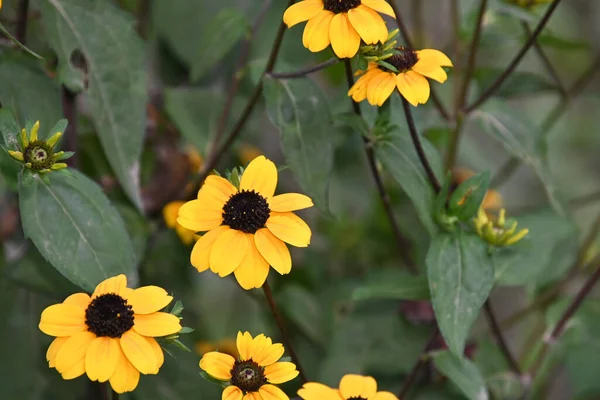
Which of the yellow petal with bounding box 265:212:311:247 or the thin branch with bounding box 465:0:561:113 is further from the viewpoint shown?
the thin branch with bounding box 465:0:561:113

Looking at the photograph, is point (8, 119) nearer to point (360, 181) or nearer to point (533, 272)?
point (533, 272)

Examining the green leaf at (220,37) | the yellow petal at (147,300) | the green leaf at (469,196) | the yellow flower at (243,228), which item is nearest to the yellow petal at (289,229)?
the yellow flower at (243,228)

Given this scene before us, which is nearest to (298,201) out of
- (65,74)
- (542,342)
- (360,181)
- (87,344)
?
(87,344)

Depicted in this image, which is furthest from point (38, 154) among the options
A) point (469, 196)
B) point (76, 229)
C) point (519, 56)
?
point (519, 56)

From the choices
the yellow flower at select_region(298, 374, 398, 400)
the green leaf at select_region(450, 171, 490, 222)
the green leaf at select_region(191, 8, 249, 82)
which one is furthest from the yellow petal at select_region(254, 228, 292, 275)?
the green leaf at select_region(191, 8, 249, 82)

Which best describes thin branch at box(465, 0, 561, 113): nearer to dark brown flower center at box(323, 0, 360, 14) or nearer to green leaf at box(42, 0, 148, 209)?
dark brown flower center at box(323, 0, 360, 14)

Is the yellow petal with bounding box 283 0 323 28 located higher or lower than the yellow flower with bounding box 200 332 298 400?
higher

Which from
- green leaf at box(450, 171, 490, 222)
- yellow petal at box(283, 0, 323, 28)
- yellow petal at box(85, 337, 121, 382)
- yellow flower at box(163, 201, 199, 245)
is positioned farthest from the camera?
yellow flower at box(163, 201, 199, 245)
